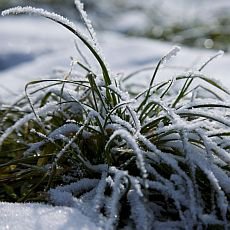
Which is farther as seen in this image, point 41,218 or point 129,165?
point 129,165

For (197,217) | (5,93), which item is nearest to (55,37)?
(5,93)

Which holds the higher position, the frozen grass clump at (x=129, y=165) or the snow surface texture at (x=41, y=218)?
the frozen grass clump at (x=129, y=165)

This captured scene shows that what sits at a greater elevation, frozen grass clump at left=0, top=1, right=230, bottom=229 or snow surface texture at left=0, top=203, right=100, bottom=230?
frozen grass clump at left=0, top=1, right=230, bottom=229

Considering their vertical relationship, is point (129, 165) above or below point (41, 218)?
above
